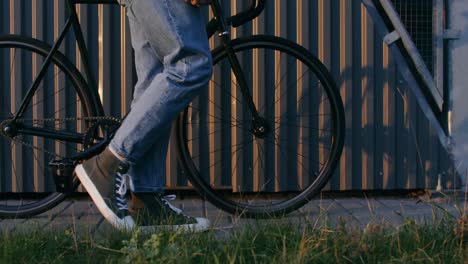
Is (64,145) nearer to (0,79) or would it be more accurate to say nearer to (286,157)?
(0,79)

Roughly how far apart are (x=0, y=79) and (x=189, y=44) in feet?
5.60

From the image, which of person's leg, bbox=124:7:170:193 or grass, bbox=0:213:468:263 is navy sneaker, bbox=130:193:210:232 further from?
grass, bbox=0:213:468:263

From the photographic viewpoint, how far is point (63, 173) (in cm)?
321

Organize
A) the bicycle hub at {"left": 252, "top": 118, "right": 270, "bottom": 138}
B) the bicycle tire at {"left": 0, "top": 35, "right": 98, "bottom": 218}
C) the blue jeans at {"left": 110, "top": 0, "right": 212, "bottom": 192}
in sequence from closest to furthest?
the blue jeans at {"left": 110, "top": 0, "right": 212, "bottom": 192} → the bicycle hub at {"left": 252, "top": 118, "right": 270, "bottom": 138} → the bicycle tire at {"left": 0, "top": 35, "right": 98, "bottom": 218}

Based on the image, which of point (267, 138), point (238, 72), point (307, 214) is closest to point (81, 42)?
point (238, 72)

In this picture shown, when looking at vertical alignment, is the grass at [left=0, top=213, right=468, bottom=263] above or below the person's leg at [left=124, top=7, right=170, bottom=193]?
below

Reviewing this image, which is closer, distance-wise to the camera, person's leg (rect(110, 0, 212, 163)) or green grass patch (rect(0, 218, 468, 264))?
green grass patch (rect(0, 218, 468, 264))

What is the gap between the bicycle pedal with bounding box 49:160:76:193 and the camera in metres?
3.21

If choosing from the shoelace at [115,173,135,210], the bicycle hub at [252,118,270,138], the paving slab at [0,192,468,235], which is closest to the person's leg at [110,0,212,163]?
the shoelace at [115,173,135,210]

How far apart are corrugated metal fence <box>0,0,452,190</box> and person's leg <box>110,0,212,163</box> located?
1.18 m

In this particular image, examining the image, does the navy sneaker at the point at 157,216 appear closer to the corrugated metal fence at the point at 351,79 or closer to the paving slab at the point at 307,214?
the paving slab at the point at 307,214

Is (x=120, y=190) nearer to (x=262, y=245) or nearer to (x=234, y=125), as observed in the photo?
(x=262, y=245)

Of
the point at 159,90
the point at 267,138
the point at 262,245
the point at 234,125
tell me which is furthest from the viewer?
the point at 267,138

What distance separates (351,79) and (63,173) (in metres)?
1.98
